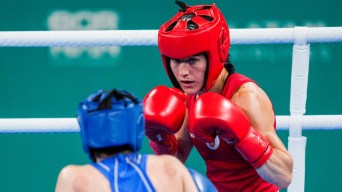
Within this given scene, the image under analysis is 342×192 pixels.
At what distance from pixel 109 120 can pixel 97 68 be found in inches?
103

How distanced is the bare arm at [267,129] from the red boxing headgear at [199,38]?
0.12m

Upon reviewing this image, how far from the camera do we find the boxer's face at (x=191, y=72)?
2.29 metres

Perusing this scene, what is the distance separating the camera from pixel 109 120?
5.73 ft

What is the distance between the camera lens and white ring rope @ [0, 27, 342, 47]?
2684 millimetres

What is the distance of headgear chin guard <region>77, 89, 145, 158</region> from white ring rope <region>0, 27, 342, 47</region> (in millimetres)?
944

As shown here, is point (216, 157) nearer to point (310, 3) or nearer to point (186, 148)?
point (186, 148)

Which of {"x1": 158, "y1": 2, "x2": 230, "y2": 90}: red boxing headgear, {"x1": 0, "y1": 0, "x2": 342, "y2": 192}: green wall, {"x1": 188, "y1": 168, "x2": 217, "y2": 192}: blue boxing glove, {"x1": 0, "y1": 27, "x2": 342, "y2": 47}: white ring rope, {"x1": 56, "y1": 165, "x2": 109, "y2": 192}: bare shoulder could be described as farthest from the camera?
{"x1": 0, "y1": 0, "x2": 342, "y2": 192}: green wall

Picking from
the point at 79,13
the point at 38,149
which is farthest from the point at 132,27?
the point at 38,149

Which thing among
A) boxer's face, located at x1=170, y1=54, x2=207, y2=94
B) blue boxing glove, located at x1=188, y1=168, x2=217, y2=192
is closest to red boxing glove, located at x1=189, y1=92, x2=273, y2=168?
boxer's face, located at x1=170, y1=54, x2=207, y2=94

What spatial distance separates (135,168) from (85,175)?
0.39 ft

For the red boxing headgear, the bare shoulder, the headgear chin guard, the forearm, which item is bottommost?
the bare shoulder

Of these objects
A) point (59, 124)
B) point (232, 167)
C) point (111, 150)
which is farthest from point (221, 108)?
point (59, 124)

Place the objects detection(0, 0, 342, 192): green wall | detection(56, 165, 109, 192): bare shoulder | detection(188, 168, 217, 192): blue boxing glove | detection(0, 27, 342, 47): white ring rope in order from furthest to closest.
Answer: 1. detection(0, 0, 342, 192): green wall
2. detection(0, 27, 342, 47): white ring rope
3. detection(188, 168, 217, 192): blue boxing glove
4. detection(56, 165, 109, 192): bare shoulder

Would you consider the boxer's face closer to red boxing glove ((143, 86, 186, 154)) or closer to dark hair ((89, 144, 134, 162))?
red boxing glove ((143, 86, 186, 154))
